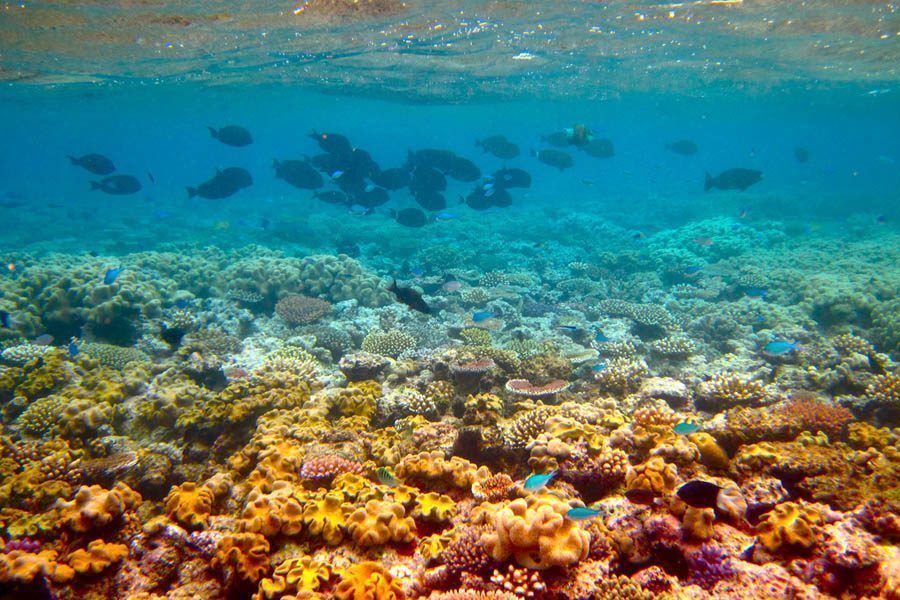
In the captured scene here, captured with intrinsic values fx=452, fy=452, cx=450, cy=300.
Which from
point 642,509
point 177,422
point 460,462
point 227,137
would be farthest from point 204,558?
point 227,137

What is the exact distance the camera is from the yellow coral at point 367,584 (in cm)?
310

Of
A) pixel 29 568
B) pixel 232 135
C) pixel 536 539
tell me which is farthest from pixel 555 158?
pixel 29 568

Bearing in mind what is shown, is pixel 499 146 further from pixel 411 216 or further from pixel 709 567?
pixel 709 567

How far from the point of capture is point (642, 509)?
379 cm

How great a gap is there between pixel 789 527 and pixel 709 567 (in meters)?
0.70

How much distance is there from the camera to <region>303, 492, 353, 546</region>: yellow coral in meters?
3.84

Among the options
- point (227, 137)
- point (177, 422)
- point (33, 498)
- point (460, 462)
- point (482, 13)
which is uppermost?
point (482, 13)

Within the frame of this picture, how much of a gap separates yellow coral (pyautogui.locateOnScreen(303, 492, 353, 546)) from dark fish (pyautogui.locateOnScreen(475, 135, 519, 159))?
59.5 ft

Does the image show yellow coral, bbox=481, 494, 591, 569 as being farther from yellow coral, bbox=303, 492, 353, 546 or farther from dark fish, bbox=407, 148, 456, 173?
dark fish, bbox=407, 148, 456, 173

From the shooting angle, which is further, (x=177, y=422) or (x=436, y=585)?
(x=177, y=422)

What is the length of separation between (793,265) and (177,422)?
21429 millimetres

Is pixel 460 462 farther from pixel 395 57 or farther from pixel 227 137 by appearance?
pixel 395 57

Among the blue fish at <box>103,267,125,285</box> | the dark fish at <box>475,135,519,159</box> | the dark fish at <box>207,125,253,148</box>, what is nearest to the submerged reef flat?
the blue fish at <box>103,267,125,285</box>

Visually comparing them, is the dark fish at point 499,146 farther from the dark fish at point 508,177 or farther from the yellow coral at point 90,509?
the yellow coral at point 90,509
